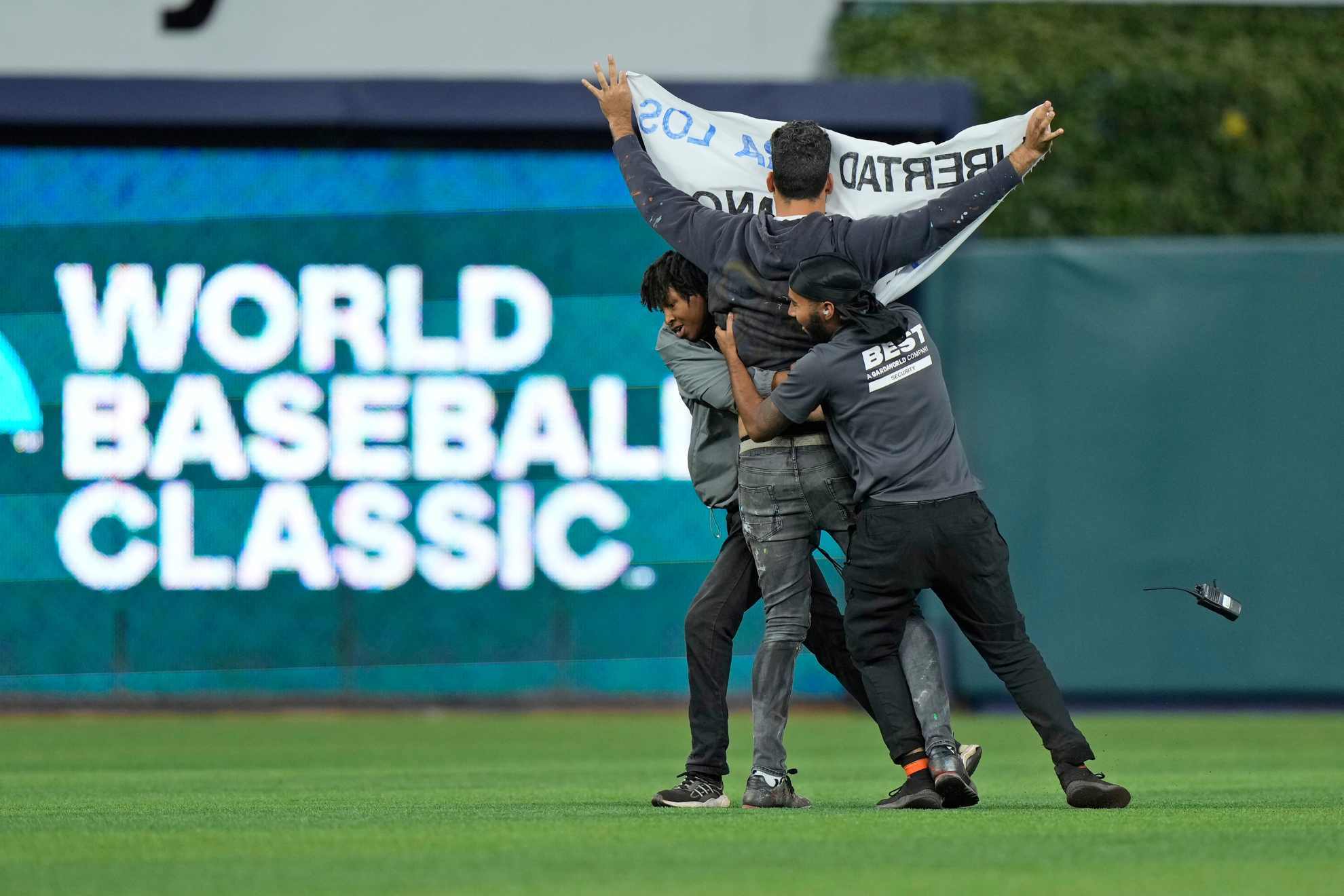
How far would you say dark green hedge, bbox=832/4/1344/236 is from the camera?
13.6 meters

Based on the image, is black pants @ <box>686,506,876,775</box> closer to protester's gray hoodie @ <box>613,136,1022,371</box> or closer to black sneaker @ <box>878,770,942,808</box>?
black sneaker @ <box>878,770,942,808</box>

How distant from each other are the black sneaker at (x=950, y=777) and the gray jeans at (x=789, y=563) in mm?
39

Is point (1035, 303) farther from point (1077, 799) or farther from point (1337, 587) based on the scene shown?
point (1077, 799)

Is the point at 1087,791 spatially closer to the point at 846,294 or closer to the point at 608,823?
the point at 608,823

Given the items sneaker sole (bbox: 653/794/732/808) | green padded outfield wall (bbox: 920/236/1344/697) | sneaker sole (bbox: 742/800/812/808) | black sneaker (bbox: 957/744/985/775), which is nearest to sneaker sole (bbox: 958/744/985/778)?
black sneaker (bbox: 957/744/985/775)

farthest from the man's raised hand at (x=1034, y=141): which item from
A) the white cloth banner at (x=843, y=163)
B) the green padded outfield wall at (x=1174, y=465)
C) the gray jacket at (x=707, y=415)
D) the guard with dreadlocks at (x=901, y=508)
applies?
the green padded outfield wall at (x=1174, y=465)

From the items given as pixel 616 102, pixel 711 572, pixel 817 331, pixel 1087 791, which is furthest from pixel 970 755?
pixel 616 102

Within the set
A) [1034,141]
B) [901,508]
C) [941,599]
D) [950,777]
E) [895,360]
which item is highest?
[1034,141]

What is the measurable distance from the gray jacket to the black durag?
0.32 meters

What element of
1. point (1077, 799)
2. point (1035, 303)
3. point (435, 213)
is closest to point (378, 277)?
point (435, 213)

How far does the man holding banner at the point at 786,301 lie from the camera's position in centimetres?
559

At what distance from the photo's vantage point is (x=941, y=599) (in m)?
5.52

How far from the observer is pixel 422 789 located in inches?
258

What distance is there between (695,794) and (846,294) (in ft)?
4.59
